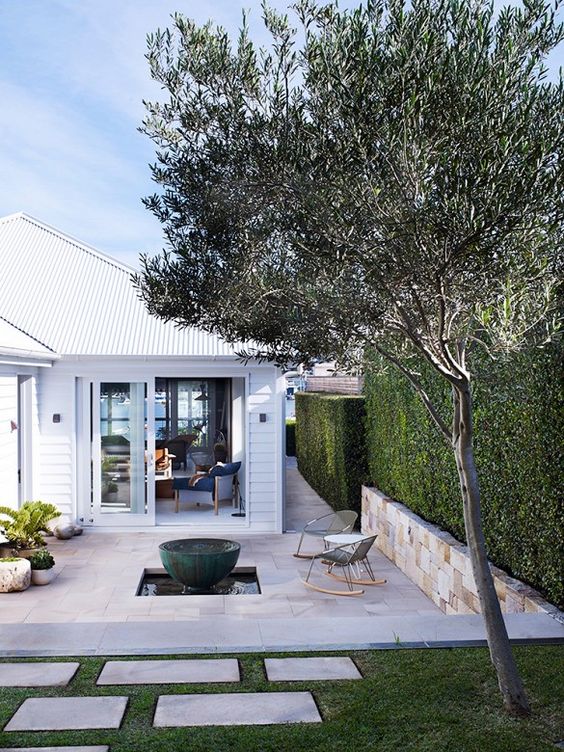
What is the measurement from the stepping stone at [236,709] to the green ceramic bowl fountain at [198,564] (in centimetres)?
416

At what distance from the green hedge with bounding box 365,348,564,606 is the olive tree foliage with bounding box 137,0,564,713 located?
3.17 ft

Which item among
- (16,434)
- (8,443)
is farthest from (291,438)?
(8,443)

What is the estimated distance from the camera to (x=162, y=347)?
13656 millimetres

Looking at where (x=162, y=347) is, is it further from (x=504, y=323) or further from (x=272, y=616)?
(x=504, y=323)

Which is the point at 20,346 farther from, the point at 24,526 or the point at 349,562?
the point at 349,562

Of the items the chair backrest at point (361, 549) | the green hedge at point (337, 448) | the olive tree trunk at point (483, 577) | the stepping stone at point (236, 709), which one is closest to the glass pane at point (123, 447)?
the green hedge at point (337, 448)

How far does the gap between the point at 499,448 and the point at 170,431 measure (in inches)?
602

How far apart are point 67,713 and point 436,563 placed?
538 centimetres

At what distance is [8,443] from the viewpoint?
1205cm

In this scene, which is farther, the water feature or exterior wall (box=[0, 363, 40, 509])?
exterior wall (box=[0, 363, 40, 509])

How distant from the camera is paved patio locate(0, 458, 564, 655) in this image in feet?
20.7

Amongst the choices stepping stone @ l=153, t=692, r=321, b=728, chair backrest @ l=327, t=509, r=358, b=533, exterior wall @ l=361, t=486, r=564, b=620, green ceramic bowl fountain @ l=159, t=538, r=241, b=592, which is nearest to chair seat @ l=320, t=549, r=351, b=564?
exterior wall @ l=361, t=486, r=564, b=620

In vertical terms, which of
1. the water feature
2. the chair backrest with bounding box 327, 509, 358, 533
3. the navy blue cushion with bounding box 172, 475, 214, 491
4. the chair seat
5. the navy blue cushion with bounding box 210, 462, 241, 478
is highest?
the navy blue cushion with bounding box 210, 462, 241, 478

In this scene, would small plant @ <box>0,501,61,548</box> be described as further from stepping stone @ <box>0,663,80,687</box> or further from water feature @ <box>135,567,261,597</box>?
stepping stone @ <box>0,663,80,687</box>
